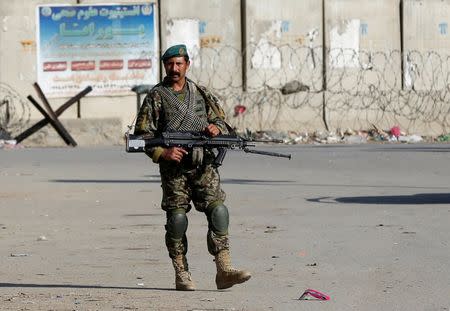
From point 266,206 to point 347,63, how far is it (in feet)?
71.0

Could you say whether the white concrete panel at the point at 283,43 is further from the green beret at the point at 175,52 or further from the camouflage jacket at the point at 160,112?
the green beret at the point at 175,52

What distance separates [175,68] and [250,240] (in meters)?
3.35

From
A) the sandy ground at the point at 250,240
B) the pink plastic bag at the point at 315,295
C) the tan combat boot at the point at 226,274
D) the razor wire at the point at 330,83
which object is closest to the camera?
the pink plastic bag at the point at 315,295

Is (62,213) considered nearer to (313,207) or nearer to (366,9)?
(313,207)

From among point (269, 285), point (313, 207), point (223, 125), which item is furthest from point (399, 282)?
A: point (313, 207)

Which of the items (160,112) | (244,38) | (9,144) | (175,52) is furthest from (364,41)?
(175,52)

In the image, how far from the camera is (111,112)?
37406 millimetres

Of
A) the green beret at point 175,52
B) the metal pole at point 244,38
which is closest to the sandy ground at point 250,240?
the green beret at point 175,52

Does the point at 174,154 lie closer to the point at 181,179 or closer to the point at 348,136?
the point at 181,179

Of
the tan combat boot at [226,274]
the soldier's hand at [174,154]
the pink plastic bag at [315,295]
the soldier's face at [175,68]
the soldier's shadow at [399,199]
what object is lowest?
the soldier's shadow at [399,199]

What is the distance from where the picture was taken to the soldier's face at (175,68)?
9516 millimetres

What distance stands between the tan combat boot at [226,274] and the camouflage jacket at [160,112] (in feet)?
2.38

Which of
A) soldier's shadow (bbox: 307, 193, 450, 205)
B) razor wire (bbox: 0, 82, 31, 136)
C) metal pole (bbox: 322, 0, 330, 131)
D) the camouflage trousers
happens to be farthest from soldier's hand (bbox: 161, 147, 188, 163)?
metal pole (bbox: 322, 0, 330, 131)

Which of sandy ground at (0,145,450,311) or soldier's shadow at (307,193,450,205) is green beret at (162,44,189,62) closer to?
sandy ground at (0,145,450,311)
